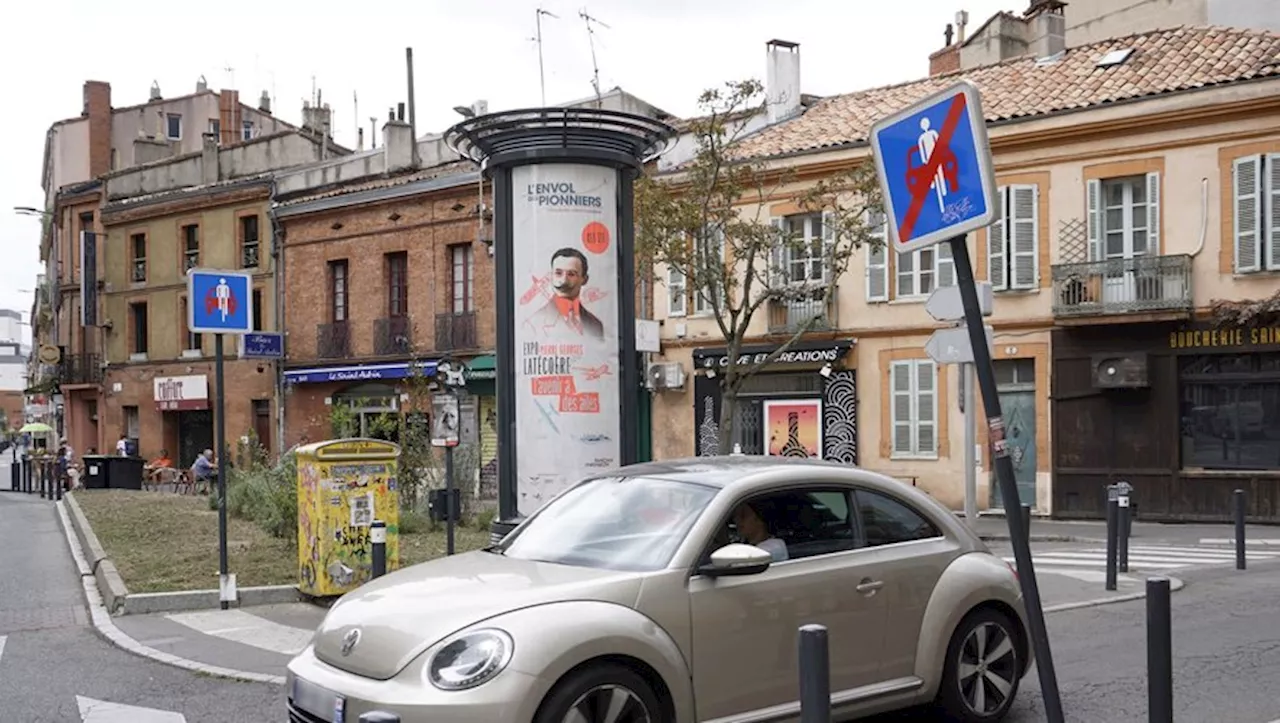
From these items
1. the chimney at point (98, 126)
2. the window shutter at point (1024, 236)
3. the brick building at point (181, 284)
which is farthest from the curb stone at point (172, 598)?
the chimney at point (98, 126)

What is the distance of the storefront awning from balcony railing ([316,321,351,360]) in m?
0.39

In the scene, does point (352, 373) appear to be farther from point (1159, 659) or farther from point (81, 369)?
point (1159, 659)

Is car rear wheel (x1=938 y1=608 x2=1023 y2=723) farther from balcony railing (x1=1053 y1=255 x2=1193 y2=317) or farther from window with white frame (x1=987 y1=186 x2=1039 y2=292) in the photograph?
window with white frame (x1=987 y1=186 x2=1039 y2=292)

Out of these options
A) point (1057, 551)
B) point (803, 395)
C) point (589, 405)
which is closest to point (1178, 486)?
point (1057, 551)

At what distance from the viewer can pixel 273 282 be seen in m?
36.3

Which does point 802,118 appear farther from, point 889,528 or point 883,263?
point 889,528

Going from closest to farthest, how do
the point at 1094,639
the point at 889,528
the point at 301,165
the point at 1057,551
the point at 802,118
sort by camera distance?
1. the point at 889,528
2. the point at 1094,639
3. the point at 1057,551
4. the point at 802,118
5. the point at 301,165

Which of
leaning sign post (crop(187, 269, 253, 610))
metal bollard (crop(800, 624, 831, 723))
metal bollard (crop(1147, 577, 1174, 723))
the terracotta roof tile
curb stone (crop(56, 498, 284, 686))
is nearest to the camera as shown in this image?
metal bollard (crop(800, 624, 831, 723))

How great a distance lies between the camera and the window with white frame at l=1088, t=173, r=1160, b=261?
70.3ft

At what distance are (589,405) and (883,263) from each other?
13.9 metres

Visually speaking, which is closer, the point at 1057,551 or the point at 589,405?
the point at 589,405

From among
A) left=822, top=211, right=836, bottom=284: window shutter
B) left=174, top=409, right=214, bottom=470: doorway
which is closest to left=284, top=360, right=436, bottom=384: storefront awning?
left=174, top=409, right=214, bottom=470: doorway

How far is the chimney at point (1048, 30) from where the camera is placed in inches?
1033

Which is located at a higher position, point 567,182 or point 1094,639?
point 567,182
